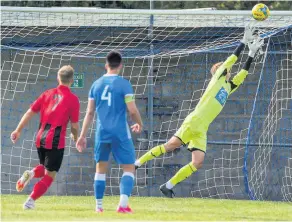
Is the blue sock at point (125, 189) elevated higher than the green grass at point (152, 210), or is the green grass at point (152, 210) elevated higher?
the blue sock at point (125, 189)

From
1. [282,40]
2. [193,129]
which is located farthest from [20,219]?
[282,40]

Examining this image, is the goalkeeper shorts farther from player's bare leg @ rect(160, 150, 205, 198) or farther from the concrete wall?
the concrete wall

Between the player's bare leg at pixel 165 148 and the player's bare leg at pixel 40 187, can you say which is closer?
the player's bare leg at pixel 40 187

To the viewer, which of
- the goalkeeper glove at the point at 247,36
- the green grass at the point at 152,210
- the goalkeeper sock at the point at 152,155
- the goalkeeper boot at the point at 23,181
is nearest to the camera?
the green grass at the point at 152,210

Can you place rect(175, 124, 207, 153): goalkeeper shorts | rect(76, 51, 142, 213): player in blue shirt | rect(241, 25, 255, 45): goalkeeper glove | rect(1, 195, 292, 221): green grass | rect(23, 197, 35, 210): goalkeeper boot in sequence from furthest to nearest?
rect(175, 124, 207, 153): goalkeeper shorts < rect(241, 25, 255, 45): goalkeeper glove < rect(23, 197, 35, 210): goalkeeper boot < rect(76, 51, 142, 213): player in blue shirt < rect(1, 195, 292, 221): green grass

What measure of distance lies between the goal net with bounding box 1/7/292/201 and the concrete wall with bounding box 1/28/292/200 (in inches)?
0.7

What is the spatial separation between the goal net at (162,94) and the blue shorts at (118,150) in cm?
545

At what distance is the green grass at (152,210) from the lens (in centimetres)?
1154

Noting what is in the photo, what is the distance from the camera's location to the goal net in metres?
17.5

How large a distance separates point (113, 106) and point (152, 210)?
1809 mm

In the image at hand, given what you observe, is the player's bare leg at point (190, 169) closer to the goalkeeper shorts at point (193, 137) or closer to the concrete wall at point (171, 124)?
the goalkeeper shorts at point (193, 137)

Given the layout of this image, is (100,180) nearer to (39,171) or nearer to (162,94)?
(39,171)

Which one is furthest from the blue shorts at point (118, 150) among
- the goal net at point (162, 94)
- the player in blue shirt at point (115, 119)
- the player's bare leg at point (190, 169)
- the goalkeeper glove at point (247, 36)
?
the goal net at point (162, 94)

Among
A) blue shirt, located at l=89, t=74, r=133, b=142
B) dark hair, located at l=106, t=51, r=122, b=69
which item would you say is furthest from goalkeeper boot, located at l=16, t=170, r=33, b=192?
dark hair, located at l=106, t=51, r=122, b=69
